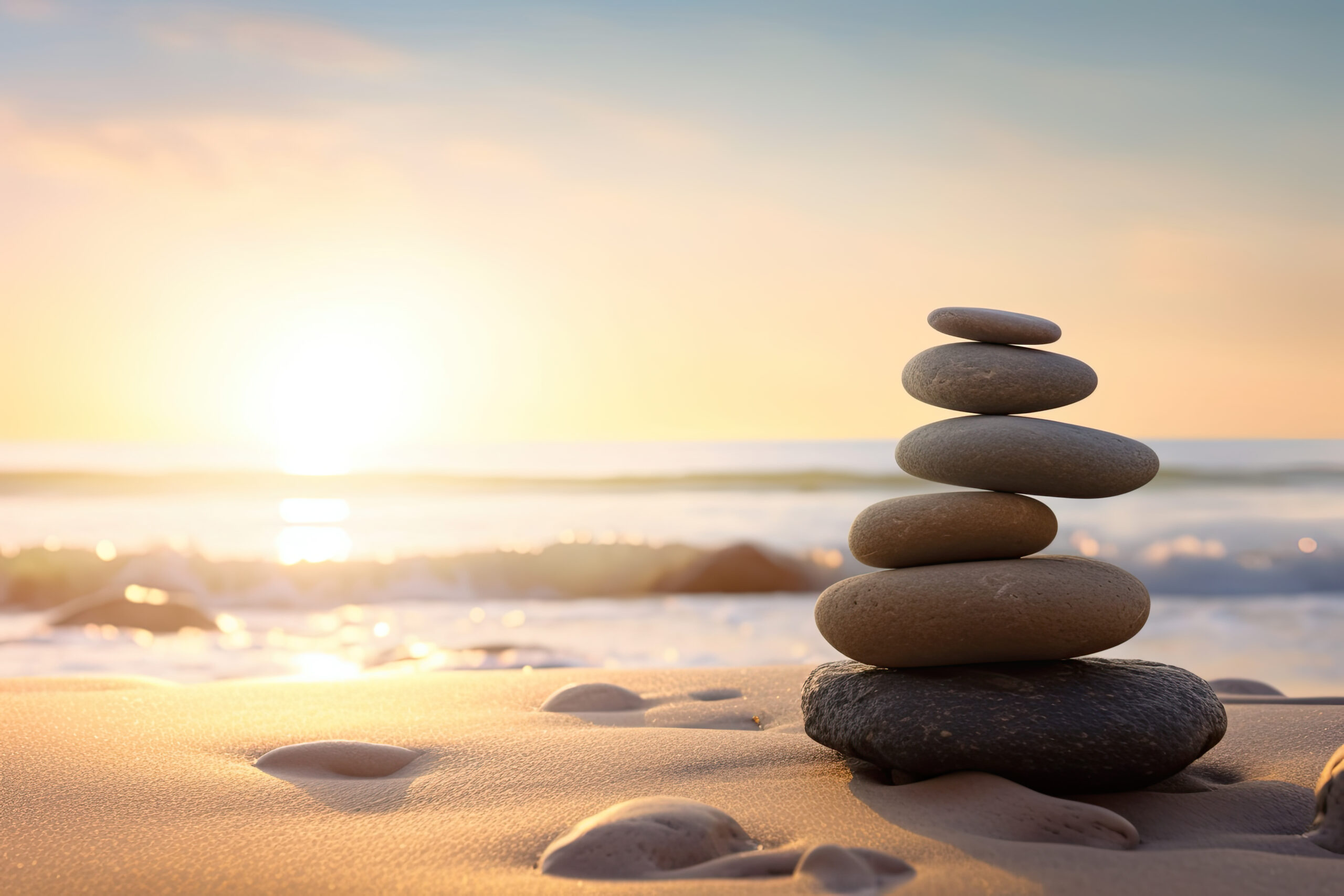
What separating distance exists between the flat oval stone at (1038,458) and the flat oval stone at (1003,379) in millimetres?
55

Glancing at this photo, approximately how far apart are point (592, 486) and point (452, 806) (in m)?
20.0

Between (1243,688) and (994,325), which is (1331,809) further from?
(1243,688)

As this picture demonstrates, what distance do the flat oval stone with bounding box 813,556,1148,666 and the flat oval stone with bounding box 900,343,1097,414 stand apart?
0.43 metres

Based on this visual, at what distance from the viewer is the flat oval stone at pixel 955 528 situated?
8.21ft

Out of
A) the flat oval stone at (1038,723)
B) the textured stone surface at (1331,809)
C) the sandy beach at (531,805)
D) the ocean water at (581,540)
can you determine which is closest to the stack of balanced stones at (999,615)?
the flat oval stone at (1038,723)

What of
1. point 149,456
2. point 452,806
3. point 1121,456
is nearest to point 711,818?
point 452,806

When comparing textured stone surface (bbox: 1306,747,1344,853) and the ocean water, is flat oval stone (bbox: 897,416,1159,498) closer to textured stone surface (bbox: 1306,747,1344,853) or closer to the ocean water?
textured stone surface (bbox: 1306,747,1344,853)

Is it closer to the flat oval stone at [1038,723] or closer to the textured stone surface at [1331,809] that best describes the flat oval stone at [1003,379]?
the flat oval stone at [1038,723]

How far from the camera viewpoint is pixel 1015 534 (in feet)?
8.29

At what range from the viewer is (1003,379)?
2.59 metres

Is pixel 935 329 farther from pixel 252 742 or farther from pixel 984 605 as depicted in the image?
pixel 252 742

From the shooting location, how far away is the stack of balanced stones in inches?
88.5

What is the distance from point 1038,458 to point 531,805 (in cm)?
147

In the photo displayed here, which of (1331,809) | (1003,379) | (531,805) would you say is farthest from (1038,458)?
(531,805)
